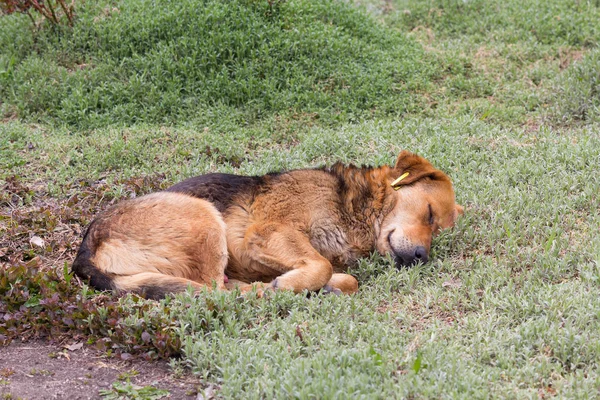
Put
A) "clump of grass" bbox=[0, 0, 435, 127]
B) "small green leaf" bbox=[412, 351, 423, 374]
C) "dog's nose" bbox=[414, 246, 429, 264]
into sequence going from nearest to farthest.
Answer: "small green leaf" bbox=[412, 351, 423, 374] → "dog's nose" bbox=[414, 246, 429, 264] → "clump of grass" bbox=[0, 0, 435, 127]

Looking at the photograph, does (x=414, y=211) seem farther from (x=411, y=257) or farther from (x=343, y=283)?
(x=343, y=283)

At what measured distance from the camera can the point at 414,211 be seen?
633cm

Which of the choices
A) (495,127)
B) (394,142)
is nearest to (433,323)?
(394,142)

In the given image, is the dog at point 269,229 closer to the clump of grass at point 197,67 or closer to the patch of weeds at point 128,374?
the patch of weeds at point 128,374

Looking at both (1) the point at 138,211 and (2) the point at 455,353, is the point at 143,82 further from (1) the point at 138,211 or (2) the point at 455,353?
(2) the point at 455,353

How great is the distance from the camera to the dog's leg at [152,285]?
17.7 feet

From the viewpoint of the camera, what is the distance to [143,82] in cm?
1011

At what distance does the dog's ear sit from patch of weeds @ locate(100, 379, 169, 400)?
9.47 feet

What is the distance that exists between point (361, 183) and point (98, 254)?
236 centimetres

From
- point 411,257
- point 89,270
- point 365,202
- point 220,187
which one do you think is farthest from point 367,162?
point 89,270

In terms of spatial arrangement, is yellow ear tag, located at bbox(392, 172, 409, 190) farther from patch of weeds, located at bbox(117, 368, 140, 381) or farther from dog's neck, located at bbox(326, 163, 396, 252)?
patch of weeds, located at bbox(117, 368, 140, 381)

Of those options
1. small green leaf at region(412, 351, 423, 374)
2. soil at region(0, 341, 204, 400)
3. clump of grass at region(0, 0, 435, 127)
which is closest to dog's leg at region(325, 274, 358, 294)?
small green leaf at region(412, 351, 423, 374)

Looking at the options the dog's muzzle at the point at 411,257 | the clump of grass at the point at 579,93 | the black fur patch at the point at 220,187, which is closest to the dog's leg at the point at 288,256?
the black fur patch at the point at 220,187

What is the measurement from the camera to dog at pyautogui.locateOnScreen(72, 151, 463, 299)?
561 centimetres
